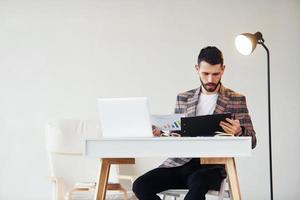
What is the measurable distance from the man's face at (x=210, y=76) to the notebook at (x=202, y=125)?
60cm

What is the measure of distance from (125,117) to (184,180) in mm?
662

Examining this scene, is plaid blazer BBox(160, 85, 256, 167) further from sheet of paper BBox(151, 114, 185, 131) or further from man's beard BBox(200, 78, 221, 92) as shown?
sheet of paper BBox(151, 114, 185, 131)

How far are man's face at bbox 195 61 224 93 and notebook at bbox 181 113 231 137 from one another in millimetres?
597

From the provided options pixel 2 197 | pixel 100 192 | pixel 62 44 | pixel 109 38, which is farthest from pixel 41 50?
pixel 100 192

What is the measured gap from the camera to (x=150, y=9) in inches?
187

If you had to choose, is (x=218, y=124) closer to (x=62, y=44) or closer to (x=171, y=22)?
(x=171, y=22)

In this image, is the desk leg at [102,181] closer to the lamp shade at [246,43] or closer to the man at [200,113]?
the man at [200,113]

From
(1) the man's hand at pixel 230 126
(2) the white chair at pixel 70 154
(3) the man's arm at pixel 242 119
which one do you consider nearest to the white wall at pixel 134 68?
(2) the white chair at pixel 70 154

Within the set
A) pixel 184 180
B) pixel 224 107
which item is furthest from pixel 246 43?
pixel 184 180

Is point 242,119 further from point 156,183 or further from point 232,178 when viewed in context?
point 156,183

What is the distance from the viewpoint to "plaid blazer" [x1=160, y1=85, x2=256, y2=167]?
10.8 ft

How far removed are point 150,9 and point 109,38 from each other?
0.46 metres

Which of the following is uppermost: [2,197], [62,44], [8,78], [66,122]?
[62,44]

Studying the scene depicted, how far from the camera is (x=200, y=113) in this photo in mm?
3467
